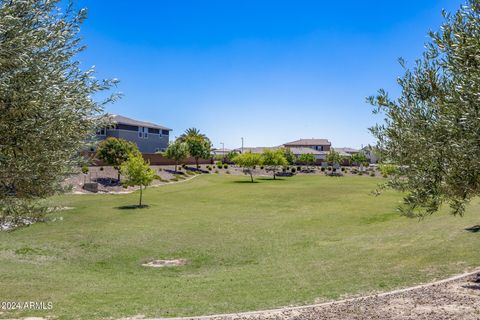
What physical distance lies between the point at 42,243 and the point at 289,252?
57.8 feet

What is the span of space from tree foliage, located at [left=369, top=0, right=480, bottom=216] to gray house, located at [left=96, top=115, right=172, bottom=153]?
102 meters

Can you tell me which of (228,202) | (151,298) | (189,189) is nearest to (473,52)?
(151,298)

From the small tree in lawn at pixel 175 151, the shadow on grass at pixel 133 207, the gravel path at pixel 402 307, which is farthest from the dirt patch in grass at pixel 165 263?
the small tree in lawn at pixel 175 151

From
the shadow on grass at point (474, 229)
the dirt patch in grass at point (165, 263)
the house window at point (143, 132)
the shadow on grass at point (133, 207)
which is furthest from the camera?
the house window at point (143, 132)

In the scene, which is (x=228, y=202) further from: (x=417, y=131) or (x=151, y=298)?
(x=417, y=131)

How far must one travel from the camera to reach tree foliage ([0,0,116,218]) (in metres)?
9.35

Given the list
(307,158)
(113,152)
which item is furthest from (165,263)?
(307,158)

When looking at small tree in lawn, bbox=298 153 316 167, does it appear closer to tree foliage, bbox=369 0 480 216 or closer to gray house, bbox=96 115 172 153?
gray house, bbox=96 115 172 153

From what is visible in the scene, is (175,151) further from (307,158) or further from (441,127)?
(441,127)

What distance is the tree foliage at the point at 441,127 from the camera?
28.9 ft

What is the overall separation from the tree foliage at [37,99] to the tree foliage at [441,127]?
31.2 ft

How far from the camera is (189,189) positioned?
71188mm

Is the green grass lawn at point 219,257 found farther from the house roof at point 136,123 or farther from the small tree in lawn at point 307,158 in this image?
the small tree in lawn at point 307,158

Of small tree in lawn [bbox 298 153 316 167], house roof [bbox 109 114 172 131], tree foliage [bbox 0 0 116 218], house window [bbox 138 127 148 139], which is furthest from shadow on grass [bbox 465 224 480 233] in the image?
small tree in lawn [bbox 298 153 316 167]
